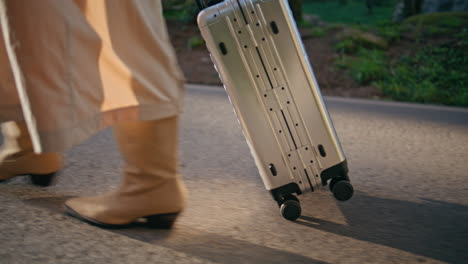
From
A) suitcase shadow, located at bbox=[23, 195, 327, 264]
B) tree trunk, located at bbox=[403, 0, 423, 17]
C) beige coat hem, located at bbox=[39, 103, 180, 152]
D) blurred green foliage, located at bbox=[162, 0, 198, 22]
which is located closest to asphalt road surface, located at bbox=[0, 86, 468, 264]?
suitcase shadow, located at bbox=[23, 195, 327, 264]

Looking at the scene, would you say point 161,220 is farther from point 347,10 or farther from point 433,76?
point 347,10

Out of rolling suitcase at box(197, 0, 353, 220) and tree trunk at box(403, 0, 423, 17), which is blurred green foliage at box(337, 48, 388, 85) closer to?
tree trunk at box(403, 0, 423, 17)

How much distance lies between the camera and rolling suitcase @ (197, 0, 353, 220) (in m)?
1.74

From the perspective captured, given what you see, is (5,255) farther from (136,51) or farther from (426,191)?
(426,191)

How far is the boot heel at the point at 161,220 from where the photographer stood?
1762mm

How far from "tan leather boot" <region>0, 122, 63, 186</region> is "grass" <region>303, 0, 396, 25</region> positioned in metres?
9.21

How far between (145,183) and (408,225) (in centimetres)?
88

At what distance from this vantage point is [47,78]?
1503mm

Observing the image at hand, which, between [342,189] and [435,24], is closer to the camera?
[342,189]

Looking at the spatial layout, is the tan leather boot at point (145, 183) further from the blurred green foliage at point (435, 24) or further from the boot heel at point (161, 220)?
the blurred green foliage at point (435, 24)

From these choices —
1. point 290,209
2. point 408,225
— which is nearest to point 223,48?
point 290,209

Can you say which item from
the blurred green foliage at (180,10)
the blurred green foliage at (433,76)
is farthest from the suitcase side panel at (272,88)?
the blurred green foliage at (180,10)

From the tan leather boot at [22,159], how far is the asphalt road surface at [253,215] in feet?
0.18

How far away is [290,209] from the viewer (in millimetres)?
1839
